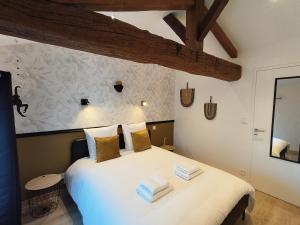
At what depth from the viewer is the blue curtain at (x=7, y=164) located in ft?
5.52

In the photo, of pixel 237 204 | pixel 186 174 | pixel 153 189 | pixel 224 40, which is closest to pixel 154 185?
pixel 153 189

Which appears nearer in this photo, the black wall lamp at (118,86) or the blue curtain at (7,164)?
the blue curtain at (7,164)

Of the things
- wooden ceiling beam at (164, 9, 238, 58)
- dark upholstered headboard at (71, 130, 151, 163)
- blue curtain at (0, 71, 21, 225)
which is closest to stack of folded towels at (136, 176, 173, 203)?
blue curtain at (0, 71, 21, 225)

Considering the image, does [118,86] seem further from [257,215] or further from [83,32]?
[257,215]

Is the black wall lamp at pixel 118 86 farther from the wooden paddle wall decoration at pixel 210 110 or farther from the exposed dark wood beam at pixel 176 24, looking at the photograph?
the wooden paddle wall decoration at pixel 210 110

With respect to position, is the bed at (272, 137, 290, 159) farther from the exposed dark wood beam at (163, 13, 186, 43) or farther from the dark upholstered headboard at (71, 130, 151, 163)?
the dark upholstered headboard at (71, 130, 151, 163)

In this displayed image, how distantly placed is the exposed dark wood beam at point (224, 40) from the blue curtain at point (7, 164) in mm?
2866

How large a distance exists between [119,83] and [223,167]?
8.56ft

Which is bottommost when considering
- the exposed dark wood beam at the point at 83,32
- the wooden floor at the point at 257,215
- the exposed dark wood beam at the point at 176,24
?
the wooden floor at the point at 257,215

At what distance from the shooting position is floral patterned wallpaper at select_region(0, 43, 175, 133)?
2268 millimetres

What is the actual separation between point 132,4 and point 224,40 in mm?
1610

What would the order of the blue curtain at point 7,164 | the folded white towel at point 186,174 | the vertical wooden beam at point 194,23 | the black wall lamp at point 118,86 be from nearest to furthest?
the blue curtain at point 7,164
the folded white towel at point 186,174
the vertical wooden beam at point 194,23
the black wall lamp at point 118,86

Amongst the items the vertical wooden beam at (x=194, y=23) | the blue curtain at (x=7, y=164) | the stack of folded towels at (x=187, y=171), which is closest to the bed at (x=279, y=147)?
the stack of folded towels at (x=187, y=171)

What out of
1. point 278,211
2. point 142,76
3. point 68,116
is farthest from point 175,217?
point 142,76
